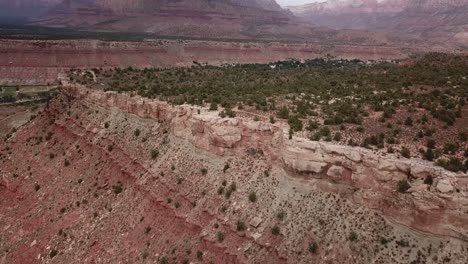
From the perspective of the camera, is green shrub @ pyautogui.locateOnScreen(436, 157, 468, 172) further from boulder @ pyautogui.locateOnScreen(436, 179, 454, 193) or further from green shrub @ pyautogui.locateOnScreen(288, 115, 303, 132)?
green shrub @ pyautogui.locateOnScreen(288, 115, 303, 132)

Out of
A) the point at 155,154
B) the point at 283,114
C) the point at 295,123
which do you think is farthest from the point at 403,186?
the point at 155,154

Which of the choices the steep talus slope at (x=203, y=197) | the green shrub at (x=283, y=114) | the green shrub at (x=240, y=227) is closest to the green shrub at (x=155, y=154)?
the steep talus slope at (x=203, y=197)

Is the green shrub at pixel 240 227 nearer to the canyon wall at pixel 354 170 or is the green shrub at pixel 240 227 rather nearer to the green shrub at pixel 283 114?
the canyon wall at pixel 354 170

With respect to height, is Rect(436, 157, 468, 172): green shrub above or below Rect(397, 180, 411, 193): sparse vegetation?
above

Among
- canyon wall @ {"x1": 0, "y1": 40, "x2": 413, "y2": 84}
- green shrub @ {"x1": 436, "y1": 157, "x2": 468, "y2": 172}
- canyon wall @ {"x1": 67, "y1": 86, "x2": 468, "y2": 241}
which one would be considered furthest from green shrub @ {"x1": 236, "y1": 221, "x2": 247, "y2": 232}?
canyon wall @ {"x1": 0, "y1": 40, "x2": 413, "y2": 84}

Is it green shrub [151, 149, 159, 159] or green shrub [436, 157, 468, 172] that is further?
green shrub [151, 149, 159, 159]
